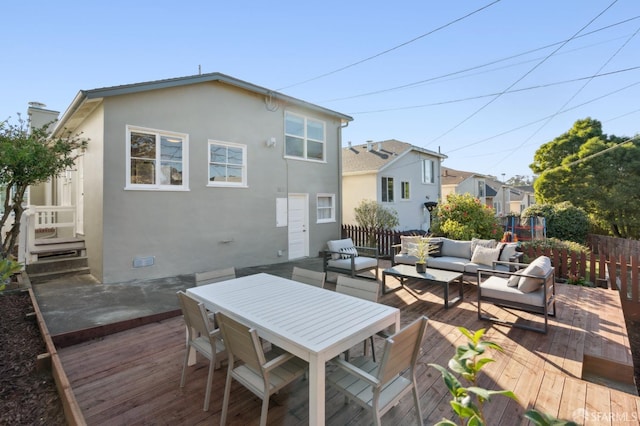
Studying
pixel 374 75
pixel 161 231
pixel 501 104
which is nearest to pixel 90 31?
pixel 161 231

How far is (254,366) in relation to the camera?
2.35 meters

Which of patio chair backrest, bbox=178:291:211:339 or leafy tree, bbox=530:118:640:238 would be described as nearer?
patio chair backrest, bbox=178:291:211:339

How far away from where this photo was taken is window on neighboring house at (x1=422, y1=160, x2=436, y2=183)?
1949 centimetres

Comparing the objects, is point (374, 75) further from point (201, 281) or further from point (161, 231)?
point (201, 281)

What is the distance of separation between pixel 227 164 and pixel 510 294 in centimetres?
749

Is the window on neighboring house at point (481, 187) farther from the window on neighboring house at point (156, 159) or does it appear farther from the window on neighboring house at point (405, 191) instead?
the window on neighboring house at point (156, 159)

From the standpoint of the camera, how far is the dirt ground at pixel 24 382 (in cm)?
244

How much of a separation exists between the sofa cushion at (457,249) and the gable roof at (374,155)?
825 cm

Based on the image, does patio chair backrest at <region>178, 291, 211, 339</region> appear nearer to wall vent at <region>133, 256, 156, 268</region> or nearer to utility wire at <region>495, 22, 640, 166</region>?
wall vent at <region>133, 256, 156, 268</region>

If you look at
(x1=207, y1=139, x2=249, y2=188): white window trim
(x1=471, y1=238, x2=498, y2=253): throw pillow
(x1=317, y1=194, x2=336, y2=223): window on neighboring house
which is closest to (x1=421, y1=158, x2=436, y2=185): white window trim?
(x1=317, y1=194, x2=336, y2=223): window on neighboring house

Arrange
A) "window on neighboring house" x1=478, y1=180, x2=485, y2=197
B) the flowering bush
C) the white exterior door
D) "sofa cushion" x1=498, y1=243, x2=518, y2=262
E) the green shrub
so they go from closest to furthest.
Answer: "sofa cushion" x1=498, y1=243, x2=518, y2=262 < the flowering bush < the white exterior door < the green shrub < "window on neighboring house" x1=478, y1=180, x2=485, y2=197

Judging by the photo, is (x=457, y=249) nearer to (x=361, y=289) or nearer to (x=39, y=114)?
(x=361, y=289)

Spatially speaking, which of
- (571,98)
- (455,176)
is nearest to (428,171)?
(571,98)

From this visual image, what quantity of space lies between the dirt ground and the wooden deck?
293mm
